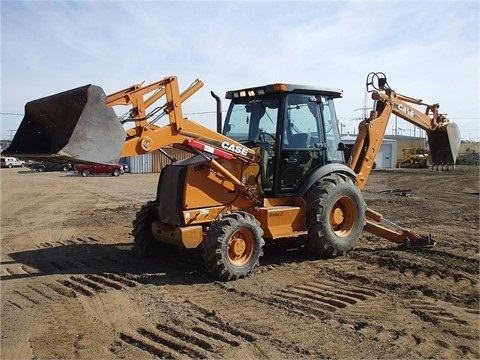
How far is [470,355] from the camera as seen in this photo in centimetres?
427

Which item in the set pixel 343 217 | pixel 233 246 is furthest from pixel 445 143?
pixel 233 246

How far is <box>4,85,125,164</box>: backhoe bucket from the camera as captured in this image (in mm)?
5629

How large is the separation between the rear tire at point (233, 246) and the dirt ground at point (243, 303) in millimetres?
183

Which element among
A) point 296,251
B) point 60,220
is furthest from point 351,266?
point 60,220

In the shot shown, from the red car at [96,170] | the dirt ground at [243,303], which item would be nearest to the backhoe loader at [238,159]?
the dirt ground at [243,303]

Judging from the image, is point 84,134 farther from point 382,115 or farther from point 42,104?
point 382,115

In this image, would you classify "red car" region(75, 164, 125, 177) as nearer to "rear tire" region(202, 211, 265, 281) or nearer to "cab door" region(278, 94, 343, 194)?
"cab door" region(278, 94, 343, 194)

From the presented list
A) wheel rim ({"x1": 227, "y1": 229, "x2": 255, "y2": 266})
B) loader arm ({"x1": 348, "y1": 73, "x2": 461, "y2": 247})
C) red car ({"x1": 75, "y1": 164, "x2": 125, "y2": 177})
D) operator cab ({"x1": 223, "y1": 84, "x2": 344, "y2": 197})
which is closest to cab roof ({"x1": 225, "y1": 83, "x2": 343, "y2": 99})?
operator cab ({"x1": 223, "y1": 84, "x2": 344, "y2": 197})

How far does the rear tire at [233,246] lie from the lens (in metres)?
6.48

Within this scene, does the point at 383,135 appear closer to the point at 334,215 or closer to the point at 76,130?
the point at 334,215

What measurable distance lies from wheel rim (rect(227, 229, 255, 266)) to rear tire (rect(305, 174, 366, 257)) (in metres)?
1.17

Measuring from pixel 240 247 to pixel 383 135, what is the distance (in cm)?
395

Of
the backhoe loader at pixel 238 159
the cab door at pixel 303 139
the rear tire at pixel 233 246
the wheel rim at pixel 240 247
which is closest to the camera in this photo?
the backhoe loader at pixel 238 159

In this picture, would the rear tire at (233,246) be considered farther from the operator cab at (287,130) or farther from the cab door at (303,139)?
the cab door at (303,139)
